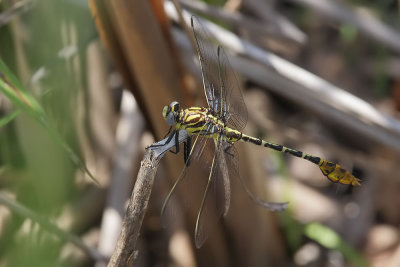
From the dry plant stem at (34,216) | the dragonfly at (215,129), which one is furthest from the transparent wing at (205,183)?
the dry plant stem at (34,216)

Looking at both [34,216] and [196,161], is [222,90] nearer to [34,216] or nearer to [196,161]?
[196,161]

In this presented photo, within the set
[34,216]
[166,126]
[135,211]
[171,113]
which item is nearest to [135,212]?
[135,211]

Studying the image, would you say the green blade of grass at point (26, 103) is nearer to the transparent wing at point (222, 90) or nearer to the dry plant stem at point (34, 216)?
the dry plant stem at point (34, 216)

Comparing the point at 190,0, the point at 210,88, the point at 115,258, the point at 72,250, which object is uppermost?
the point at 190,0

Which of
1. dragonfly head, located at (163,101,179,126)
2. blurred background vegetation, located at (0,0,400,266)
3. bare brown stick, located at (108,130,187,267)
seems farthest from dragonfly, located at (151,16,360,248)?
bare brown stick, located at (108,130,187,267)

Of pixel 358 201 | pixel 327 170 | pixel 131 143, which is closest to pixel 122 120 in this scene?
pixel 131 143

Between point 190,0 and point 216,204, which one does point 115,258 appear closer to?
point 216,204
